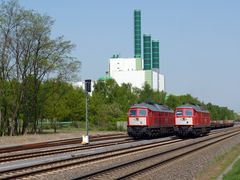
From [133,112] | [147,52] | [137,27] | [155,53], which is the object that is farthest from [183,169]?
[155,53]

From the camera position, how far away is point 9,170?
1833cm

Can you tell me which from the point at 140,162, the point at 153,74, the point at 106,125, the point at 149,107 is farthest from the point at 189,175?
Result: the point at 153,74

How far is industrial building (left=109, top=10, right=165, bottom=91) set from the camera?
16638 cm

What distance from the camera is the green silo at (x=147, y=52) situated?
169875mm

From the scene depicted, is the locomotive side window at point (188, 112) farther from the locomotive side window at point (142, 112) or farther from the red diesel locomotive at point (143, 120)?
the locomotive side window at point (142, 112)

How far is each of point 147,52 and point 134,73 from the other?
9.05 meters

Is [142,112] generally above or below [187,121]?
above

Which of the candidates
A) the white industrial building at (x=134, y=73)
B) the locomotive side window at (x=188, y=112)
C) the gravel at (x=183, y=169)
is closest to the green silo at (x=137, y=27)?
the white industrial building at (x=134, y=73)

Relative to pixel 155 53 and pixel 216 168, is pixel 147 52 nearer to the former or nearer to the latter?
pixel 155 53

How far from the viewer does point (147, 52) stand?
170 meters

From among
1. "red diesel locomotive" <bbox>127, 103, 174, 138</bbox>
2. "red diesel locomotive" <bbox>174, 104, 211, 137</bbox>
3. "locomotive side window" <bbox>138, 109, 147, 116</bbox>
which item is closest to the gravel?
"red diesel locomotive" <bbox>127, 103, 174, 138</bbox>

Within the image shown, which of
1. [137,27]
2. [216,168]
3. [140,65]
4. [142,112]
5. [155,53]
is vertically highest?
[137,27]

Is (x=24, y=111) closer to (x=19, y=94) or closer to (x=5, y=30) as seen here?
(x=19, y=94)

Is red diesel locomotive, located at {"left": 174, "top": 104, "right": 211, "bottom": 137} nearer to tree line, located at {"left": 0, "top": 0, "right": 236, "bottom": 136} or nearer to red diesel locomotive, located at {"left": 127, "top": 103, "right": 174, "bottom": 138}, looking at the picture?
red diesel locomotive, located at {"left": 127, "top": 103, "right": 174, "bottom": 138}
